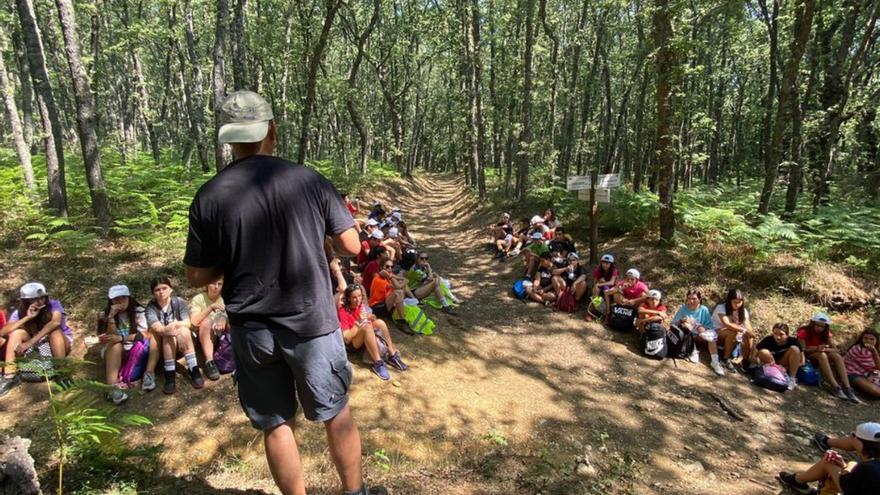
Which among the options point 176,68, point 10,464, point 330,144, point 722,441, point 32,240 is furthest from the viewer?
point 330,144

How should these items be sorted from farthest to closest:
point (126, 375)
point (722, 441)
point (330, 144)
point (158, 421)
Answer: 1. point (330, 144)
2. point (722, 441)
3. point (126, 375)
4. point (158, 421)

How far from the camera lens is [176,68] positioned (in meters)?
24.7

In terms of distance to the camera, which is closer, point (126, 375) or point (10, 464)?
point (10, 464)

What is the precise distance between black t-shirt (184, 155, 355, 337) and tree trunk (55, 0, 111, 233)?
7.27m

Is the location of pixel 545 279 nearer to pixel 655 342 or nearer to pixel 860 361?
pixel 655 342

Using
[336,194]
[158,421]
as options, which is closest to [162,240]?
[158,421]

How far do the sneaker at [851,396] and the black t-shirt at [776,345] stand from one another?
0.79 meters

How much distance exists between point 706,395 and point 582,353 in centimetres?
179

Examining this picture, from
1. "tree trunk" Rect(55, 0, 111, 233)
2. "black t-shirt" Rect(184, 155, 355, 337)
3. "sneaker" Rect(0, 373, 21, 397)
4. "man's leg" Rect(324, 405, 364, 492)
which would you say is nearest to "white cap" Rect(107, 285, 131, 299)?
"sneaker" Rect(0, 373, 21, 397)

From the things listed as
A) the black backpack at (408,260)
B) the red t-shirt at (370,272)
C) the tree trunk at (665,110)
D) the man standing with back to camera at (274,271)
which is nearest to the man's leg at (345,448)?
the man standing with back to camera at (274,271)

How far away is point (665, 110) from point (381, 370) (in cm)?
765

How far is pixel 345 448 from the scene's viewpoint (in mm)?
2221

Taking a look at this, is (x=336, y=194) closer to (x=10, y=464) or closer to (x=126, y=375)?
(x=10, y=464)

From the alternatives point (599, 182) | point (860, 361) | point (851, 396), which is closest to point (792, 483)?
point (851, 396)
